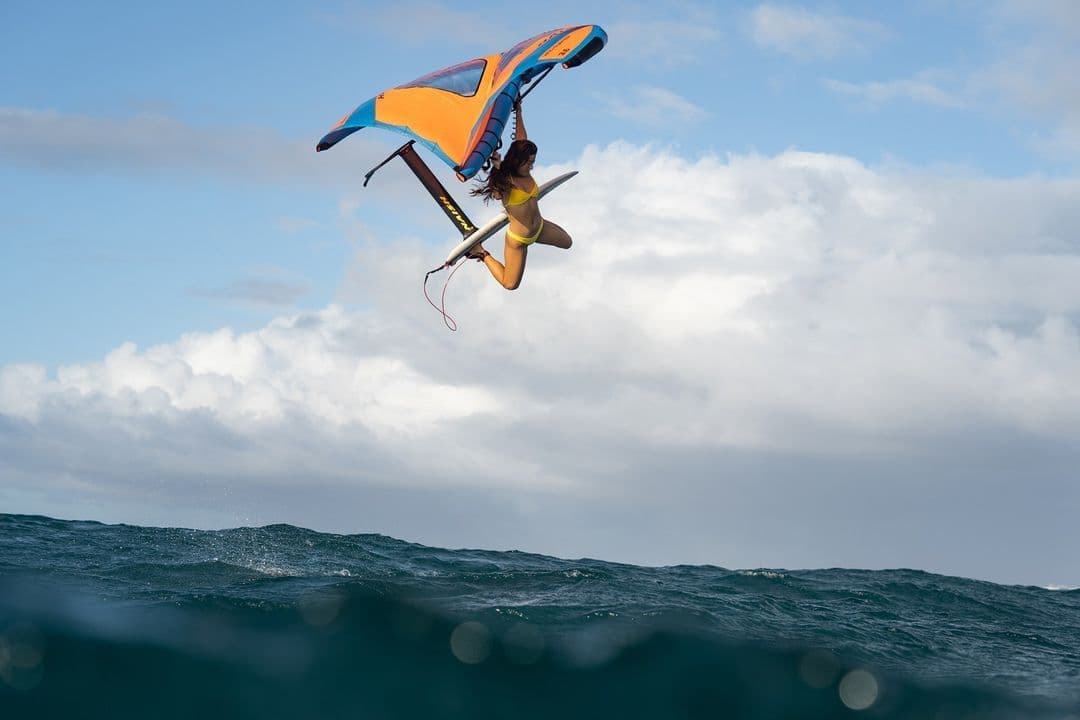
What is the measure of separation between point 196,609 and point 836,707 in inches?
308

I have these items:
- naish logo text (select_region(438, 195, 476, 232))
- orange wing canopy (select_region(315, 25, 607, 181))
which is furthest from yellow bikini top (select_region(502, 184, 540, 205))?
orange wing canopy (select_region(315, 25, 607, 181))

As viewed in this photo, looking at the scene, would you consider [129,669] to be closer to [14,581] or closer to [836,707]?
[14,581]

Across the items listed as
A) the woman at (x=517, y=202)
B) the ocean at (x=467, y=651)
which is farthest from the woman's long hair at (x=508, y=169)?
the ocean at (x=467, y=651)

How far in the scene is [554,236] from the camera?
13.0 m

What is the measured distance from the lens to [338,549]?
17.2 meters

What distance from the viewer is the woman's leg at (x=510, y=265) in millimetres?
12719

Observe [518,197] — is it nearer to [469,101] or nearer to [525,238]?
[525,238]

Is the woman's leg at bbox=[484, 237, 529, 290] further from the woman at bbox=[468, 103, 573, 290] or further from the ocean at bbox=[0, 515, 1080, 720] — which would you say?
the ocean at bbox=[0, 515, 1080, 720]

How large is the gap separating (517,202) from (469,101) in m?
1.38

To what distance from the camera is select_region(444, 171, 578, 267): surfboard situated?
41.4 feet

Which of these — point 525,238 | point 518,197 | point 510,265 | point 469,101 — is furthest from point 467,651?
point 469,101

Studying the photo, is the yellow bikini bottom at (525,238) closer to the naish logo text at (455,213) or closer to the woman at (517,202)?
the woman at (517,202)

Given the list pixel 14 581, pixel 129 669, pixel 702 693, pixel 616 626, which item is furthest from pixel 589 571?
pixel 14 581

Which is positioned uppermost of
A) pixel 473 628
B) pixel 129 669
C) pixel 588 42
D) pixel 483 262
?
pixel 588 42
